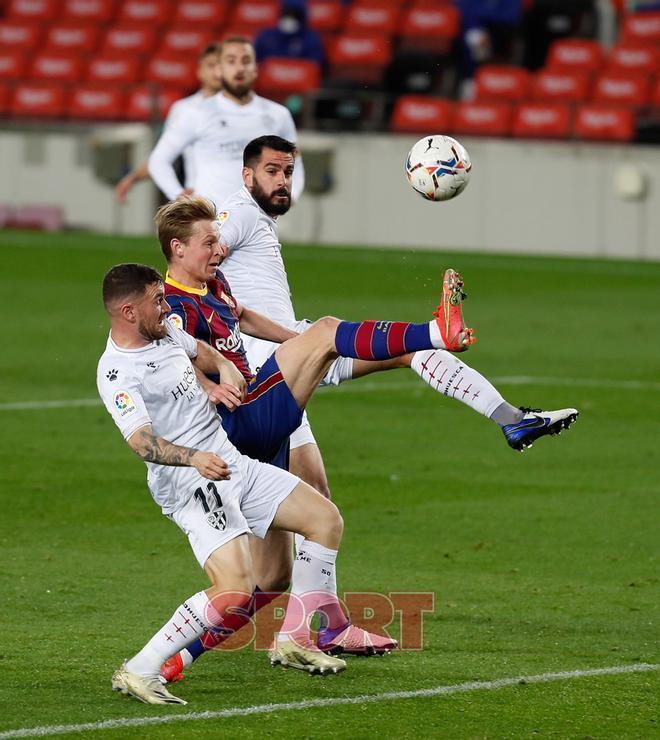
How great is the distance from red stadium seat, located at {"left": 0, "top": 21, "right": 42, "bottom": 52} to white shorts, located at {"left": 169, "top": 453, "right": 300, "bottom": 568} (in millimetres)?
24120

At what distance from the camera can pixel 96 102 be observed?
2706 centimetres

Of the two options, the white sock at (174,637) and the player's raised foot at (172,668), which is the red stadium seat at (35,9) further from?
the white sock at (174,637)

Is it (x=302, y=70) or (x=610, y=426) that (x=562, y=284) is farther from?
(x=610, y=426)

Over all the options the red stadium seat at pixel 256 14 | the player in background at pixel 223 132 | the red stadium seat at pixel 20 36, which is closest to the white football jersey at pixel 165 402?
the player in background at pixel 223 132

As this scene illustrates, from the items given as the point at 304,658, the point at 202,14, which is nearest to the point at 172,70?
the point at 202,14

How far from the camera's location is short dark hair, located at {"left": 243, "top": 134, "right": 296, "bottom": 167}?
7.25 metres

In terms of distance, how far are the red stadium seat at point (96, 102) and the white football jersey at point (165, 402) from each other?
2138cm

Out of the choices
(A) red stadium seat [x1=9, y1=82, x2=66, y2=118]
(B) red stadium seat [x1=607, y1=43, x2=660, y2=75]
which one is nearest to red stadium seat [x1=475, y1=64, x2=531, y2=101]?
(B) red stadium seat [x1=607, y1=43, x2=660, y2=75]

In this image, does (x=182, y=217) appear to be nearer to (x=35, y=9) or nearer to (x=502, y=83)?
(x=502, y=83)

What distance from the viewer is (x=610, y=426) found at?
1193cm

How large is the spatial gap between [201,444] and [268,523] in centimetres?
37

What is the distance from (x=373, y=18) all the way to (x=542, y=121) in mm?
4001

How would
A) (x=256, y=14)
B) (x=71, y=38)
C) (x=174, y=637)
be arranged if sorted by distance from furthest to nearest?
1. (x=71, y=38)
2. (x=256, y=14)
3. (x=174, y=637)

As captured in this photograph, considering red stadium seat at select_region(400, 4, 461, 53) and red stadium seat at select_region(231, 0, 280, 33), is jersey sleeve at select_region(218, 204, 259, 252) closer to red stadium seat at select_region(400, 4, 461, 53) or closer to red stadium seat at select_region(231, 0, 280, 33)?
red stadium seat at select_region(400, 4, 461, 53)
